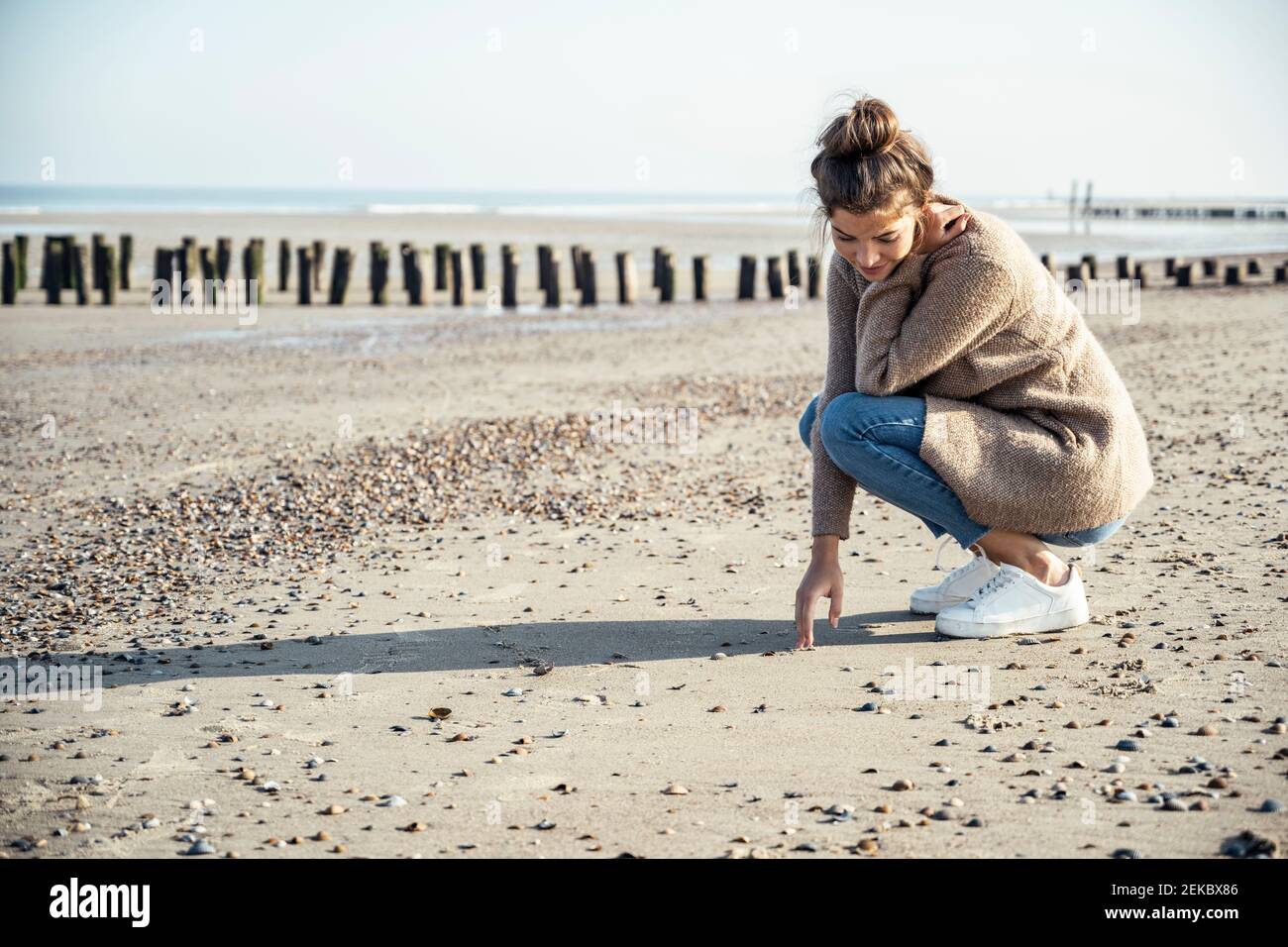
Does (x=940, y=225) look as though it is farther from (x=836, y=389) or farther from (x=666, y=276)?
(x=666, y=276)

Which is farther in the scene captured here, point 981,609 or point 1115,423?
point 981,609

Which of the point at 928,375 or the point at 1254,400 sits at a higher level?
the point at 928,375

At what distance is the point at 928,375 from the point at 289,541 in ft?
10.8

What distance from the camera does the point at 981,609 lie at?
4.41 m

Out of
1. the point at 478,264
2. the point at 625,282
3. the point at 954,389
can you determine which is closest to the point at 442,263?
the point at 478,264

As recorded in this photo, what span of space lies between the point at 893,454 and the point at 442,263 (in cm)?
1778

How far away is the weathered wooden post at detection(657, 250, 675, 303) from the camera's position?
20797 millimetres

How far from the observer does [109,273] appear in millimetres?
20250

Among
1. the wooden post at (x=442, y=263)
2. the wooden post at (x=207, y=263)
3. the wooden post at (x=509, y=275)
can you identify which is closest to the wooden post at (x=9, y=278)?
the wooden post at (x=207, y=263)

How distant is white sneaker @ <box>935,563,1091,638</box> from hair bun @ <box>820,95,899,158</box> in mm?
1491

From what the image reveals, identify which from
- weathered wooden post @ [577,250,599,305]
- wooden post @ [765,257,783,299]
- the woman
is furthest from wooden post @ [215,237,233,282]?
→ the woman

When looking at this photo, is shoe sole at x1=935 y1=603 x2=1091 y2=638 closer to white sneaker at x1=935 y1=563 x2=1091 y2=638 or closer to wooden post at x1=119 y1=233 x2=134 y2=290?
white sneaker at x1=935 y1=563 x2=1091 y2=638

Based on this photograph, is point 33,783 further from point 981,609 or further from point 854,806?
point 981,609
